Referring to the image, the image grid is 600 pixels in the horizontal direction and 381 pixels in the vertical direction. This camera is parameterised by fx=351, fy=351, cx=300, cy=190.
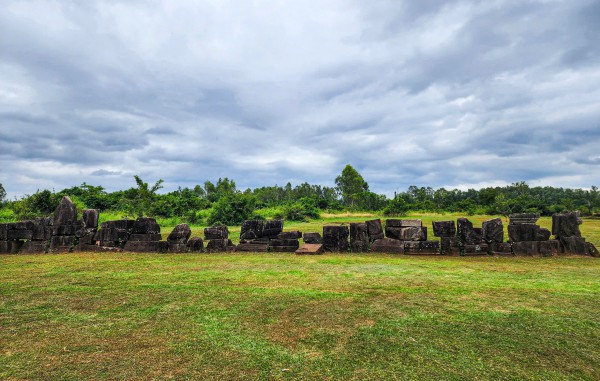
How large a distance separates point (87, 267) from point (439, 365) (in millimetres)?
9730

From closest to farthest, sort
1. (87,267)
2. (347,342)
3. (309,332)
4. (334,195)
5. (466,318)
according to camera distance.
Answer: (347,342) → (309,332) → (466,318) → (87,267) → (334,195)

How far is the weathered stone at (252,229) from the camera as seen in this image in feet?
45.4

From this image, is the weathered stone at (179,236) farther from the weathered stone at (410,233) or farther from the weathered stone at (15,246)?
the weathered stone at (410,233)

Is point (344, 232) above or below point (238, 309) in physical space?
above

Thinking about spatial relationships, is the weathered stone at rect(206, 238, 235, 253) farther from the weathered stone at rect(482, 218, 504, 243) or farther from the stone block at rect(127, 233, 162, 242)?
the weathered stone at rect(482, 218, 504, 243)

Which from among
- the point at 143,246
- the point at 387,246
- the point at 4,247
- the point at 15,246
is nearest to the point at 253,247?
the point at 143,246

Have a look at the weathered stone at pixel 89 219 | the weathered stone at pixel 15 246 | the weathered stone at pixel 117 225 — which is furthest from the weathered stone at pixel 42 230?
the weathered stone at pixel 117 225

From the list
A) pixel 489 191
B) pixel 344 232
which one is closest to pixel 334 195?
pixel 489 191

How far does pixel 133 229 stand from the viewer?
13922 millimetres

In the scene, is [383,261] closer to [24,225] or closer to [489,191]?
[24,225]

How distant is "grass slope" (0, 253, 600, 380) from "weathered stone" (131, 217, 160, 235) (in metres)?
5.01

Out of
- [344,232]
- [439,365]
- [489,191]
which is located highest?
[489,191]

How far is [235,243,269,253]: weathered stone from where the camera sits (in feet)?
44.3

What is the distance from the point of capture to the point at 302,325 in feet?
15.5
